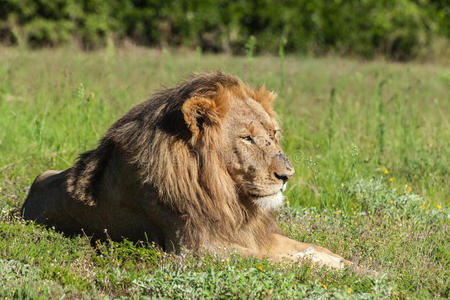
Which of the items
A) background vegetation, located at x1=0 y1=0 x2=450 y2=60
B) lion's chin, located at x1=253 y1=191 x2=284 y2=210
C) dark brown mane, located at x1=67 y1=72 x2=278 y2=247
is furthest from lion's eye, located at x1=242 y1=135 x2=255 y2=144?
background vegetation, located at x1=0 y1=0 x2=450 y2=60

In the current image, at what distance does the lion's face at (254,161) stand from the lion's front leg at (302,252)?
1.25 ft

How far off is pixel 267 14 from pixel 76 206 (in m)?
12.1

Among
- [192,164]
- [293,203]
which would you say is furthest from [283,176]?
[293,203]

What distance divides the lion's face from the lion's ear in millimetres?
93

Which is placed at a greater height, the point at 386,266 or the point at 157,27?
the point at 157,27

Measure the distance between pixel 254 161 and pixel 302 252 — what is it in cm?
80

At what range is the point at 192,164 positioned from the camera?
3998 mm

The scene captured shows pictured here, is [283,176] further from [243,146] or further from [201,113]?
[201,113]

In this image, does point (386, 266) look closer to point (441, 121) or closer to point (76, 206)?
point (76, 206)

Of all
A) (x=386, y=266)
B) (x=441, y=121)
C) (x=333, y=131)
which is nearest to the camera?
(x=386, y=266)

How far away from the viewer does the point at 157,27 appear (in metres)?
15.9

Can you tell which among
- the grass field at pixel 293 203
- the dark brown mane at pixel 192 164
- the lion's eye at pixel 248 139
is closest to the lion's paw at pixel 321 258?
the grass field at pixel 293 203

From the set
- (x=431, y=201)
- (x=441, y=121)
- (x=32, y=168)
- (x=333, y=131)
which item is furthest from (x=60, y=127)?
(x=441, y=121)

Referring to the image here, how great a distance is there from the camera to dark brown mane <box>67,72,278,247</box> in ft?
13.0
